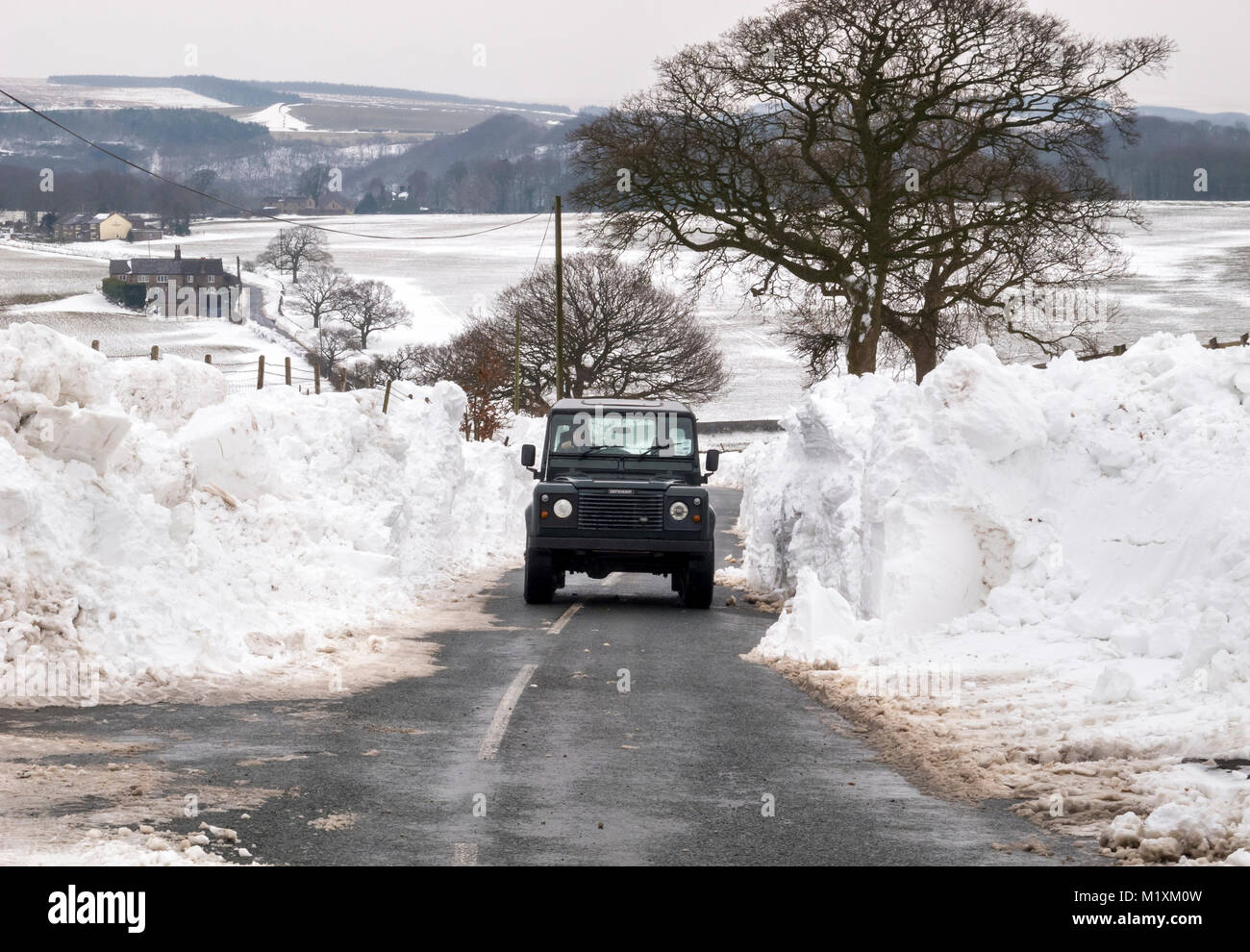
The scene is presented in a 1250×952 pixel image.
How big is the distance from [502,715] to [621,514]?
7.44 metres

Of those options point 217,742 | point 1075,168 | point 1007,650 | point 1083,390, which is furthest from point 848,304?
point 217,742

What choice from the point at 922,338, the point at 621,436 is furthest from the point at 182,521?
the point at 922,338

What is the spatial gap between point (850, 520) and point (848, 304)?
20.6 m

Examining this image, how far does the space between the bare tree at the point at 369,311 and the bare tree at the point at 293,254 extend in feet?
55.7

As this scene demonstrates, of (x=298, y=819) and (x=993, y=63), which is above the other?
(x=993, y=63)

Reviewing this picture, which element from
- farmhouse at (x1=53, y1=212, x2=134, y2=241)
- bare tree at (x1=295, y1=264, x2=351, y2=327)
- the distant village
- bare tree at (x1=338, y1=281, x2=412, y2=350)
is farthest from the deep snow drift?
farmhouse at (x1=53, y1=212, x2=134, y2=241)

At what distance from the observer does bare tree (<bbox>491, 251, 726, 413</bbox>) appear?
2501 inches

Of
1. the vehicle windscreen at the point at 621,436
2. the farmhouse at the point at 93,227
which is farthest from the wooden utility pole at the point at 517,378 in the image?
the farmhouse at the point at 93,227

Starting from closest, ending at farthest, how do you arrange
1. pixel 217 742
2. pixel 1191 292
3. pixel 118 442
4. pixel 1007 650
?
1. pixel 217 742
2. pixel 1007 650
3. pixel 118 442
4. pixel 1191 292

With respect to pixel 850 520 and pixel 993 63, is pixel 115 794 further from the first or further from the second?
pixel 993 63

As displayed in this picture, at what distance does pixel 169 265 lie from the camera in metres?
117

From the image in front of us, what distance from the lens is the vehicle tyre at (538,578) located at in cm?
1691

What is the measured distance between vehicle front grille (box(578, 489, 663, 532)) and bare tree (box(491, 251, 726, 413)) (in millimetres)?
45142

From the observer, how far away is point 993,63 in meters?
32.7
